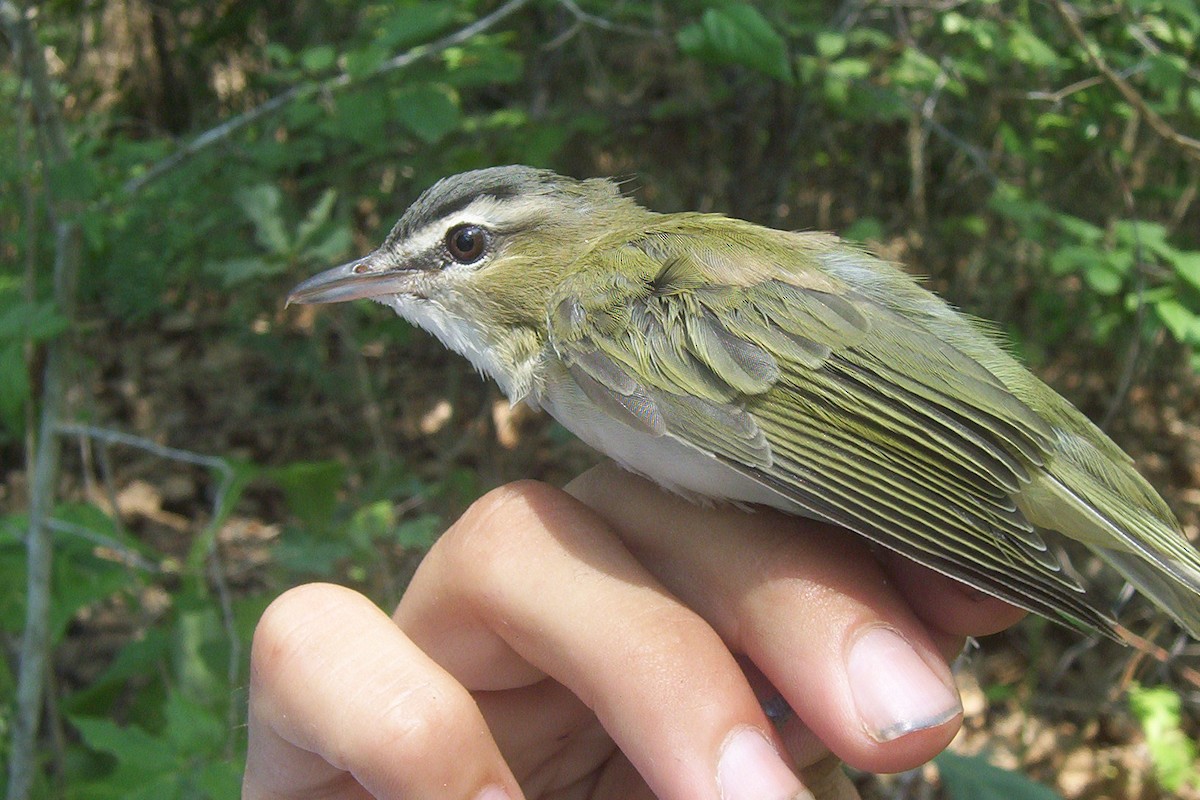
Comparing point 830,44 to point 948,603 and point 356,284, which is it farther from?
point 948,603

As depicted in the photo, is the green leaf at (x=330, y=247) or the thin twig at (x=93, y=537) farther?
the green leaf at (x=330, y=247)

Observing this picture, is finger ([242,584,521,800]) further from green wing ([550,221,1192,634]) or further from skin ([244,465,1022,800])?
green wing ([550,221,1192,634])

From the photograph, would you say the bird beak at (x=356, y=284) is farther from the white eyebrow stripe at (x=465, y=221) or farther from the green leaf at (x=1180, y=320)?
the green leaf at (x=1180, y=320)

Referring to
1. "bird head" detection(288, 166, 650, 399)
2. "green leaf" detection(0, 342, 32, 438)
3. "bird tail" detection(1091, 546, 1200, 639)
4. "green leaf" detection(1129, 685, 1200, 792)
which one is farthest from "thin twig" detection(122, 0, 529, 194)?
"green leaf" detection(1129, 685, 1200, 792)

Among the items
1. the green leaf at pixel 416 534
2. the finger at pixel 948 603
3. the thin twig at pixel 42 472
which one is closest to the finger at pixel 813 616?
the finger at pixel 948 603

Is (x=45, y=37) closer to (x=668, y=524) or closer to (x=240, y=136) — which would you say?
(x=240, y=136)

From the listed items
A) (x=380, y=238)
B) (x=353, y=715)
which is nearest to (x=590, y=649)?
(x=353, y=715)

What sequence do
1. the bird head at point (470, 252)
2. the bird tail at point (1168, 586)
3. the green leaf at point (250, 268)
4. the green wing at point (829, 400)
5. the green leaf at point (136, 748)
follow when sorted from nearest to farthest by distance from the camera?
the green wing at point (829, 400)
the bird tail at point (1168, 586)
the bird head at point (470, 252)
the green leaf at point (136, 748)
the green leaf at point (250, 268)
